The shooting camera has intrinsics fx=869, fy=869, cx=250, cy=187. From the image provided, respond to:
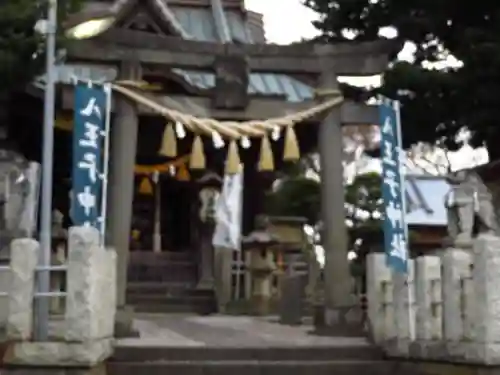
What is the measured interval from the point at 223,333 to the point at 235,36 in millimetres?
11666

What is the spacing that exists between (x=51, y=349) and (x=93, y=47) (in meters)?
4.58

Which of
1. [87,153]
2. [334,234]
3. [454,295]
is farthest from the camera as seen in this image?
[334,234]

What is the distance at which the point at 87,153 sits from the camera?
10570 mm

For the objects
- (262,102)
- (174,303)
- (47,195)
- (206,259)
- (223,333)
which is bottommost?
(223,333)

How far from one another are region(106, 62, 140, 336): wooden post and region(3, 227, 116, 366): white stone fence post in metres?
2.28

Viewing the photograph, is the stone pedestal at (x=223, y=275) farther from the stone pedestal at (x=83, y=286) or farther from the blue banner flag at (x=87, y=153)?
the stone pedestal at (x=83, y=286)

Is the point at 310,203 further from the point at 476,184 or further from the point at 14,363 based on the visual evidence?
the point at 14,363

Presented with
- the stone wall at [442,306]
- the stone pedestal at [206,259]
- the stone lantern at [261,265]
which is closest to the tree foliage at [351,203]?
the stone lantern at [261,265]

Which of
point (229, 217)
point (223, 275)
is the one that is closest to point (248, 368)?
point (229, 217)

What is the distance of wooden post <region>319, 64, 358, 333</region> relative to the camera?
40.8 feet

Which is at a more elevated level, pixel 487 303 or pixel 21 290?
pixel 21 290

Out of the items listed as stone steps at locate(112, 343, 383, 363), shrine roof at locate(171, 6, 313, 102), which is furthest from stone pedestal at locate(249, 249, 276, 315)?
stone steps at locate(112, 343, 383, 363)

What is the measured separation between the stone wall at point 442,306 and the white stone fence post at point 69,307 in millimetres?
3608

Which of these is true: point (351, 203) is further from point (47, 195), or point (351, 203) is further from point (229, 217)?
Answer: point (47, 195)
